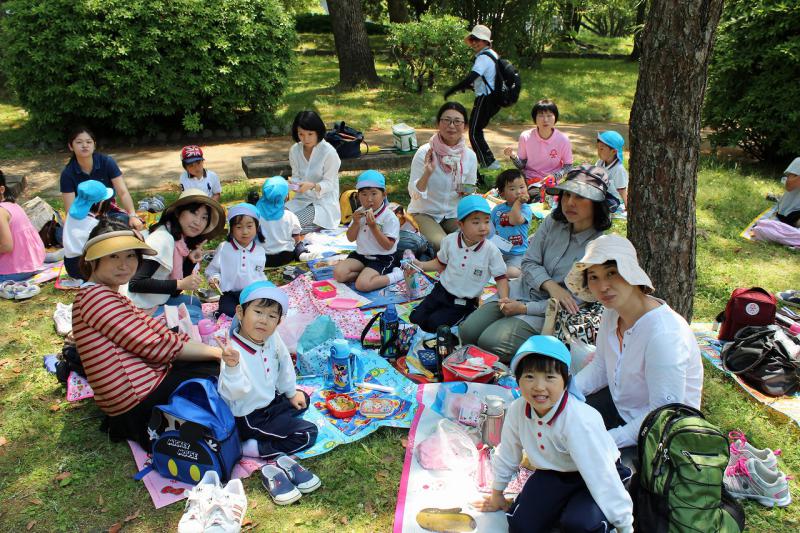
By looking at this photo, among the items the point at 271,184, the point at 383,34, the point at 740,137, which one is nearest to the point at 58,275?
the point at 271,184

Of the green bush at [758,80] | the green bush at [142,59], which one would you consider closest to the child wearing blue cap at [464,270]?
the green bush at [758,80]

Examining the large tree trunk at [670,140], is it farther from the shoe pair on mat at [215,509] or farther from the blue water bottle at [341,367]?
the shoe pair on mat at [215,509]

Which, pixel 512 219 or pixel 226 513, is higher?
pixel 512 219

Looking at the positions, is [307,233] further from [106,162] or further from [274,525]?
[274,525]

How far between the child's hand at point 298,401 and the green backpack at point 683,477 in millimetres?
2078

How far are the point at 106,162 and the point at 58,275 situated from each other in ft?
4.32

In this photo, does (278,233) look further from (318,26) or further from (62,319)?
(318,26)

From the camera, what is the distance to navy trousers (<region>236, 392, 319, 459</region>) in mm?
3816

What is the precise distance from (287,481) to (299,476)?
3.0 inches

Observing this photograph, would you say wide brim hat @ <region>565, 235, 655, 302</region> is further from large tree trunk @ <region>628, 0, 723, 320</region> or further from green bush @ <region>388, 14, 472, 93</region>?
green bush @ <region>388, 14, 472, 93</region>

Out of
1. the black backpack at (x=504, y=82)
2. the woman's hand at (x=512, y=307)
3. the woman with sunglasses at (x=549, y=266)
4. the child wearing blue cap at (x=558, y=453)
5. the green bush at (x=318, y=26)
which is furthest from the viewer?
the green bush at (x=318, y=26)

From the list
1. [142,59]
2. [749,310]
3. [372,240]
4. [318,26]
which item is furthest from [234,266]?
[318,26]

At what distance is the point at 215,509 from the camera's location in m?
3.24

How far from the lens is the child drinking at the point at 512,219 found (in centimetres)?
609
